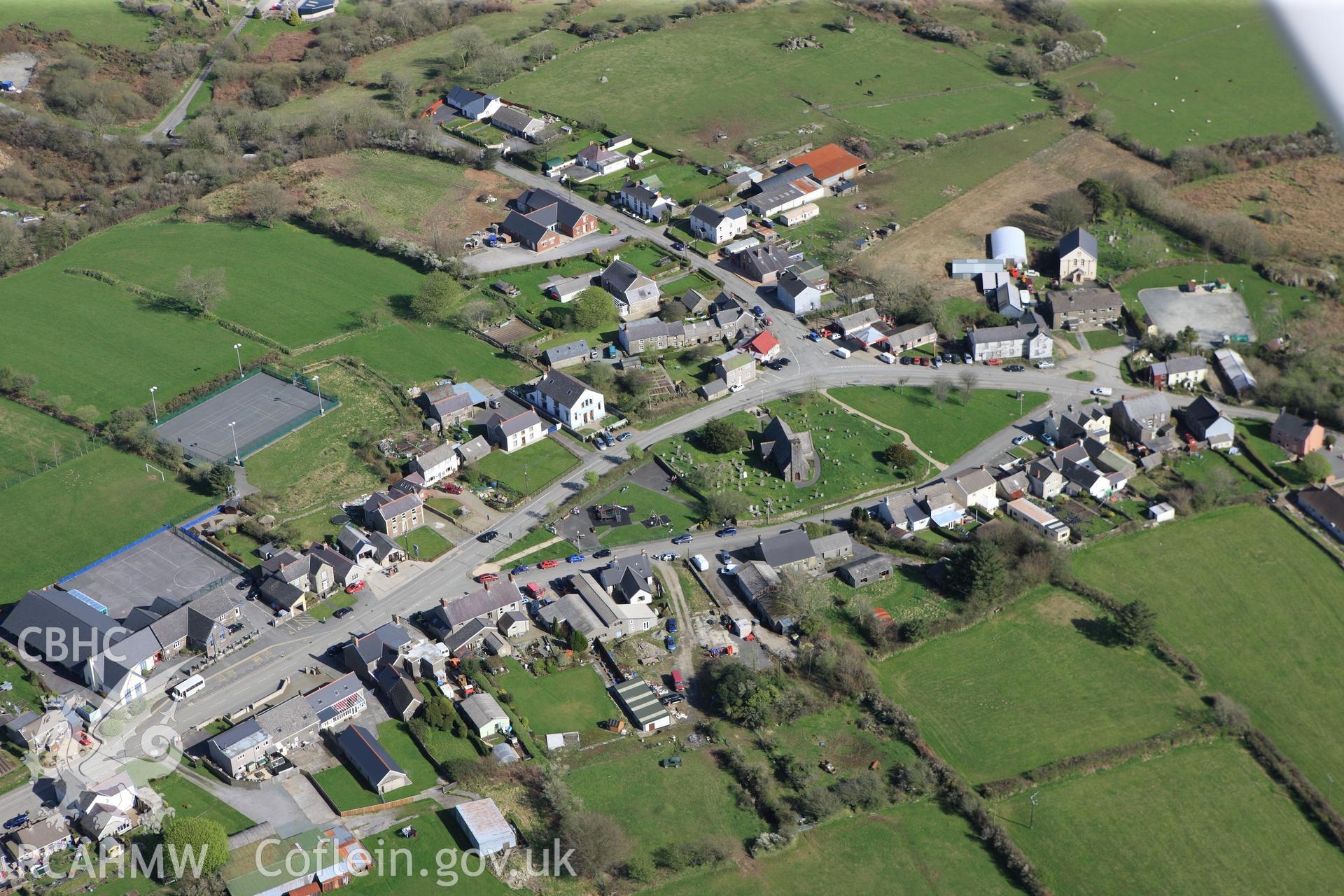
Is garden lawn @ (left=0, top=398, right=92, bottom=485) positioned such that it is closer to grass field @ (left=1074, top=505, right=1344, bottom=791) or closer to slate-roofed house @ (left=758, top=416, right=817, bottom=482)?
slate-roofed house @ (left=758, top=416, right=817, bottom=482)

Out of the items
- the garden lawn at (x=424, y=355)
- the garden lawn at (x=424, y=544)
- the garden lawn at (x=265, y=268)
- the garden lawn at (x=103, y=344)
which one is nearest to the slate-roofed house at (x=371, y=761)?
the garden lawn at (x=424, y=544)

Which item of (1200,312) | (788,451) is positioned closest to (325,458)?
(788,451)

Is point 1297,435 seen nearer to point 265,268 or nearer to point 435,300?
point 435,300

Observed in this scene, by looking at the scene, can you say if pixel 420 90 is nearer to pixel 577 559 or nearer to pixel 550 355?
pixel 550 355

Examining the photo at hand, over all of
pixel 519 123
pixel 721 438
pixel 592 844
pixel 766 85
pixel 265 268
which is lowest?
pixel 265 268

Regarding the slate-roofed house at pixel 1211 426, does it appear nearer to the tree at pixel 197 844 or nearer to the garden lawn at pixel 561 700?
the garden lawn at pixel 561 700

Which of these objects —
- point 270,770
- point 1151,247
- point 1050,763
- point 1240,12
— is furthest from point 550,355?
point 1240,12

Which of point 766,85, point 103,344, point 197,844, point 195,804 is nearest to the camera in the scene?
point 197,844
